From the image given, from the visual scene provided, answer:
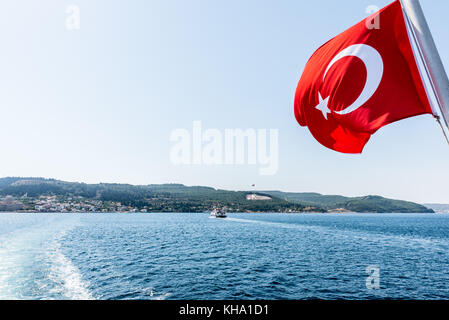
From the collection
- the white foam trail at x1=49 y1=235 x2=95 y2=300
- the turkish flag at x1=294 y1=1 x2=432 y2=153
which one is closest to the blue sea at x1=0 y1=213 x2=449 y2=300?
the white foam trail at x1=49 y1=235 x2=95 y2=300

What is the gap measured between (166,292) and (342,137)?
18.8 m

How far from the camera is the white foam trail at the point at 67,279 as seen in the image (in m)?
19.2

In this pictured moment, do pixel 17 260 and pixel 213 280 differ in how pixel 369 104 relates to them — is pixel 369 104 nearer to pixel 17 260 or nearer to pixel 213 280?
pixel 213 280

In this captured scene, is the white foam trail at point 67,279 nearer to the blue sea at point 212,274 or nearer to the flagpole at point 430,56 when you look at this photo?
the blue sea at point 212,274

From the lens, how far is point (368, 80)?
479 centimetres

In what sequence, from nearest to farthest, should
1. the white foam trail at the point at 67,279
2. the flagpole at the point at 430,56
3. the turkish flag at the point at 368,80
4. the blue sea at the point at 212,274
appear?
the flagpole at the point at 430,56 < the turkish flag at the point at 368,80 < the white foam trail at the point at 67,279 < the blue sea at the point at 212,274

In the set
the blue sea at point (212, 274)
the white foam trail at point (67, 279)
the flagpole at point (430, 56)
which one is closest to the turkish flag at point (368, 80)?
the flagpole at point (430, 56)

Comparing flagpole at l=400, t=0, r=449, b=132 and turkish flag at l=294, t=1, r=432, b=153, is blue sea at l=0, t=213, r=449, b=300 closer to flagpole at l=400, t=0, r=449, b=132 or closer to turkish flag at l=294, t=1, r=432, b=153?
turkish flag at l=294, t=1, r=432, b=153

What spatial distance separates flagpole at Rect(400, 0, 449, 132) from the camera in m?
3.67

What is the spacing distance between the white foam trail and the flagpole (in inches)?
818

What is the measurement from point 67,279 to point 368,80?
26580 mm

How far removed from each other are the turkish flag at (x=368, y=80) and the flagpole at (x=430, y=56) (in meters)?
0.59
